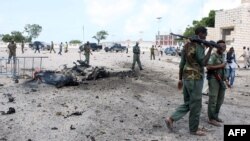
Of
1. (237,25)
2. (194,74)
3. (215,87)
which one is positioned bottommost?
(215,87)

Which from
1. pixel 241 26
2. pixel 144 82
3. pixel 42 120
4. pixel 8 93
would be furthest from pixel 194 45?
pixel 241 26

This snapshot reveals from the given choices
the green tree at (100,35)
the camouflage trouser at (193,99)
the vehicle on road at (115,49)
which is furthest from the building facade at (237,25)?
the green tree at (100,35)

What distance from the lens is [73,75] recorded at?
13875 mm

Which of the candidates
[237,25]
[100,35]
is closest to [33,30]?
[100,35]

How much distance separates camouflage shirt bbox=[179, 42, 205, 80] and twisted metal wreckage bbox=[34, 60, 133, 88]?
6.16 metres

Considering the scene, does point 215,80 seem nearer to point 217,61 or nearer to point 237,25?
point 217,61

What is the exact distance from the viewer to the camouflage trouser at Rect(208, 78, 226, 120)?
788 cm

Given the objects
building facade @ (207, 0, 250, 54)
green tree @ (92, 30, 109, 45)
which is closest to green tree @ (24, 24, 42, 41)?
green tree @ (92, 30, 109, 45)

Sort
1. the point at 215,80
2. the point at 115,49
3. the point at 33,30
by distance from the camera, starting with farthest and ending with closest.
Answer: the point at 33,30 → the point at 115,49 → the point at 215,80

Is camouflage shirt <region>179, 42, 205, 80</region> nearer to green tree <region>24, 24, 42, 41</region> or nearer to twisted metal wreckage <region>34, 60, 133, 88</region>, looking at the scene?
twisted metal wreckage <region>34, 60, 133, 88</region>

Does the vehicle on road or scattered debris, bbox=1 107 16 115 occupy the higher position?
the vehicle on road

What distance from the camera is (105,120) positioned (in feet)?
26.3

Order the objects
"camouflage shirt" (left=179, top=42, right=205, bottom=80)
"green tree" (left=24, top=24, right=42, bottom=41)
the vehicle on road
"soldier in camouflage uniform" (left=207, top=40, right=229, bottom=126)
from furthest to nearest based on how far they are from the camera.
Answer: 1. "green tree" (left=24, top=24, right=42, bottom=41)
2. the vehicle on road
3. "soldier in camouflage uniform" (left=207, top=40, right=229, bottom=126)
4. "camouflage shirt" (left=179, top=42, right=205, bottom=80)

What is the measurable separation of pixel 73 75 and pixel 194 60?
753 cm
